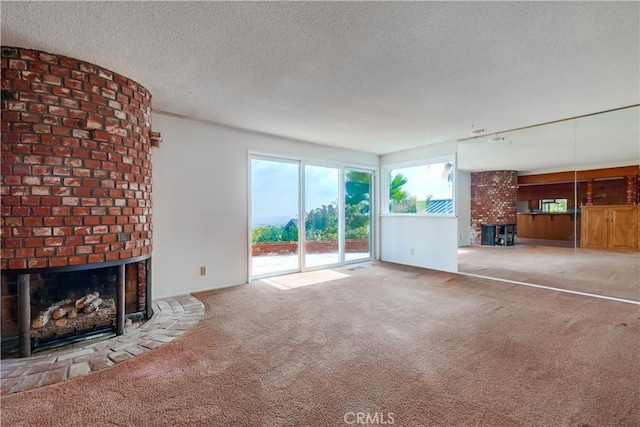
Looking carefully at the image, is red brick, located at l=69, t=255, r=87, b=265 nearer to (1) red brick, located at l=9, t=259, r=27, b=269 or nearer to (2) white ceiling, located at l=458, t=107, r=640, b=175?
(1) red brick, located at l=9, t=259, r=27, b=269

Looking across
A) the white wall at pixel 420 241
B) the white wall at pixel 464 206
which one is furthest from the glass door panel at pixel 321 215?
the white wall at pixel 464 206

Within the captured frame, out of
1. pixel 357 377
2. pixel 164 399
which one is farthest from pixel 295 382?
pixel 164 399

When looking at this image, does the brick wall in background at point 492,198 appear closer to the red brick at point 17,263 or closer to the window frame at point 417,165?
the window frame at point 417,165

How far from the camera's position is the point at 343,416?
1.58 m

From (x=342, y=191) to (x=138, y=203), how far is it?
12.0 ft

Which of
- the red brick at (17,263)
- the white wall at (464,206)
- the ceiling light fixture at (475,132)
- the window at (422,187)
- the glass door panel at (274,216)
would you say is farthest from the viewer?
the window at (422,187)

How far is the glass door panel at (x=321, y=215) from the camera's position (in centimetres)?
521

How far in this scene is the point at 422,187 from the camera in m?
5.66

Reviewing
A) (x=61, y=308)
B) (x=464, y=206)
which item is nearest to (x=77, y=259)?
(x=61, y=308)

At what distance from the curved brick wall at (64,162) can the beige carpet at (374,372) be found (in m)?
1.00

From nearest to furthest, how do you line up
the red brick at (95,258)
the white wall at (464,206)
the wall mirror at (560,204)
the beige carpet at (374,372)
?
the beige carpet at (374,372) → the red brick at (95,258) → the wall mirror at (560,204) → the white wall at (464,206)

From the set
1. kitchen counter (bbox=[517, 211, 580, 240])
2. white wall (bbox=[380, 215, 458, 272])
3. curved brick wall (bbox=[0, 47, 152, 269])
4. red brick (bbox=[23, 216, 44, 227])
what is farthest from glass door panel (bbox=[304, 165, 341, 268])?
red brick (bbox=[23, 216, 44, 227])

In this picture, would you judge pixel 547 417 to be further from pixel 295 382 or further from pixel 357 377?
pixel 295 382

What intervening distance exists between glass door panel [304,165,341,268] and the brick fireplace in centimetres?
281
